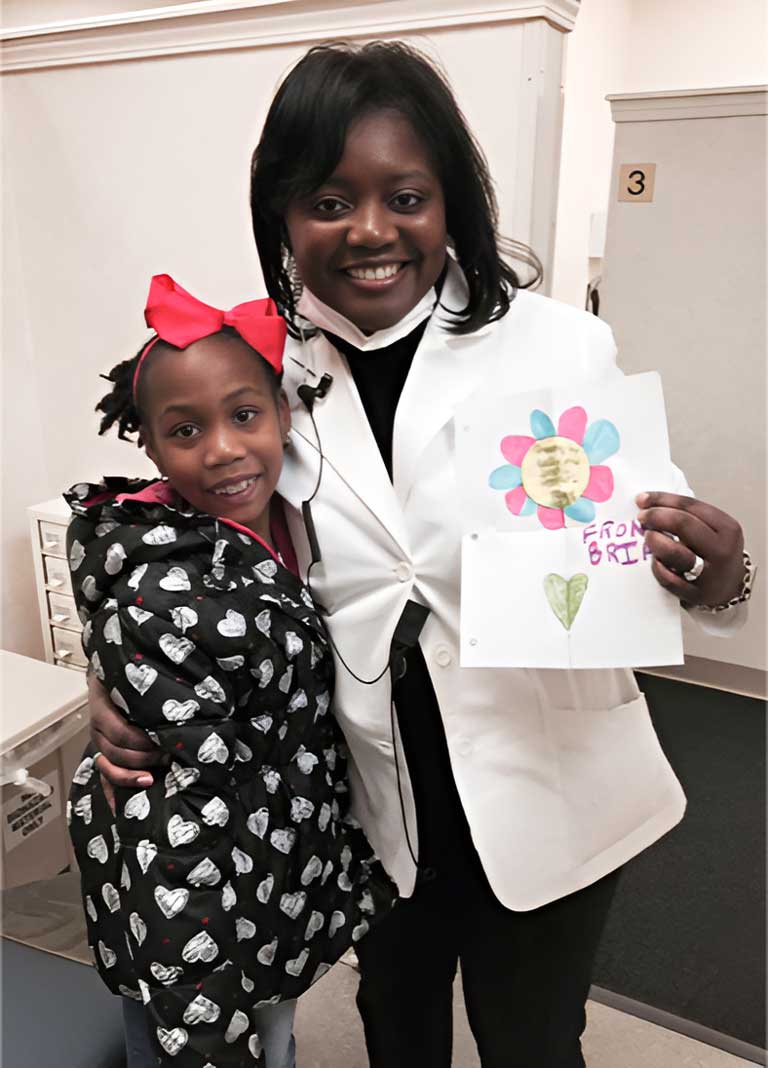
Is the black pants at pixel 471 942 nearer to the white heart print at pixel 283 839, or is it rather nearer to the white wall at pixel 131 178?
the white heart print at pixel 283 839

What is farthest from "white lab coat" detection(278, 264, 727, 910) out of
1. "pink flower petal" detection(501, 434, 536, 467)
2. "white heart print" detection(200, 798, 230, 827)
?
"white heart print" detection(200, 798, 230, 827)

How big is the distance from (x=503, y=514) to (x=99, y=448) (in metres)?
1.78

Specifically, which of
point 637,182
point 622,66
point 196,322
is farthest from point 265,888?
point 622,66

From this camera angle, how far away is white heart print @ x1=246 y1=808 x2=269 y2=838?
3.06 ft

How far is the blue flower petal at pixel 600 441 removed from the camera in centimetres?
88

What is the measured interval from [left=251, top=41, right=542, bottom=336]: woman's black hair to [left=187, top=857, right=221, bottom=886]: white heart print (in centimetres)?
64

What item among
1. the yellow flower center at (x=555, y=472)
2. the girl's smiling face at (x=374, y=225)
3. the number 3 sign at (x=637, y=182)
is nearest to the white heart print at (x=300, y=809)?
the yellow flower center at (x=555, y=472)

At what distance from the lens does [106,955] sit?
980 millimetres

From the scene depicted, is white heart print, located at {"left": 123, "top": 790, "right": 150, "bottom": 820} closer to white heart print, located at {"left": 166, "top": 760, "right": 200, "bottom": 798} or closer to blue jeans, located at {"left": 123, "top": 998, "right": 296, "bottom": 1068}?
white heart print, located at {"left": 166, "top": 760, "right": 200, "bottom": 798}

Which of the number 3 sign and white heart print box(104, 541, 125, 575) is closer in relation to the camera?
white heart print box(104, 541, 125, 575)

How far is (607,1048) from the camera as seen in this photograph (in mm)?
1726

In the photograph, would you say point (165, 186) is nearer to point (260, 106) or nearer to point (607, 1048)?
point (260, 106)

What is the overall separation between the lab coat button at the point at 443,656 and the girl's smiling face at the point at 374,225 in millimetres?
378

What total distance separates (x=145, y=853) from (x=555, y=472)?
1.89 feet
